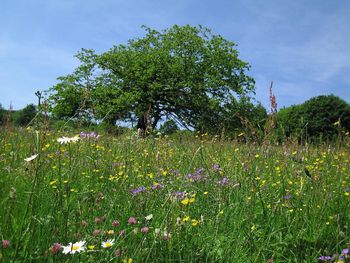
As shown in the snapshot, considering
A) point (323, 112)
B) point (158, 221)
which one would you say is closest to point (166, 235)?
point (158, 221)

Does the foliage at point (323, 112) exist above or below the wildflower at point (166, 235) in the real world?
above

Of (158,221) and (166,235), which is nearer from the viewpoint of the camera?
(166,235)

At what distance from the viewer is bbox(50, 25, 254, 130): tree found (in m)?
28.2

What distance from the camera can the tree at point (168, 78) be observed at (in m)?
28.2

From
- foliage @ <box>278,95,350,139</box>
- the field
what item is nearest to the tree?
foliage @ <box>278,95,350,139</box>

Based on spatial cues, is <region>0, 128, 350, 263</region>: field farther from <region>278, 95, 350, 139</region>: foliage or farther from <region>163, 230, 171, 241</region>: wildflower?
<region>278, 95, 350, 139</region>: foliage

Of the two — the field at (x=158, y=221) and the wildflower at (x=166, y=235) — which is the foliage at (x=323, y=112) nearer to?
the field at (x=158, y=221)

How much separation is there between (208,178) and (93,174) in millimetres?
1197

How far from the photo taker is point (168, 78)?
28906 mm

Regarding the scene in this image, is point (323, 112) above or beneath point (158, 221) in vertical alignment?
above

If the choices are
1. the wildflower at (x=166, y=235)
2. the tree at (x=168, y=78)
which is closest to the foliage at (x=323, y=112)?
the tree at (x=168, y=78)

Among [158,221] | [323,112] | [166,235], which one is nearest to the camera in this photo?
[166,235]

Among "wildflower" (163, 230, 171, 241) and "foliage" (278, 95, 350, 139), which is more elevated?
"foliage" (278, 95, 350, 139)

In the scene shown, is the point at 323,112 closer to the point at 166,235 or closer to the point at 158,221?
the point at 158,221
